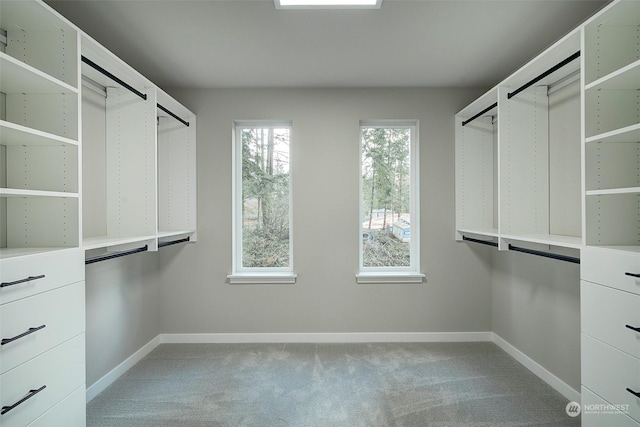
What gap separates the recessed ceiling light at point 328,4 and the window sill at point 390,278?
2.34m

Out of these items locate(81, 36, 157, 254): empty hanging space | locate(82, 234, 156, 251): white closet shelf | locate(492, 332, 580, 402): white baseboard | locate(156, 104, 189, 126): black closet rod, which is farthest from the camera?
locate(156, 104, 189, 126): black closet rod

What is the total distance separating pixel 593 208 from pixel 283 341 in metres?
2.77

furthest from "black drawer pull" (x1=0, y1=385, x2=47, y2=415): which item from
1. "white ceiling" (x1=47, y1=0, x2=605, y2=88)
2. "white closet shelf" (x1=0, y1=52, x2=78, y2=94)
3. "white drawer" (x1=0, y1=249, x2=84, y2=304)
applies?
"white ceiling" (x1=47, y1=0, x2=605, y2=88)

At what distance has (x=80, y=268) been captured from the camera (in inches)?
65.4

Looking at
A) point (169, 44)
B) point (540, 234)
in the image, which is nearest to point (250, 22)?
point (169, 44)

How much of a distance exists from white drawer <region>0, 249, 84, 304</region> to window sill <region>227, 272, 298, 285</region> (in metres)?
1.69

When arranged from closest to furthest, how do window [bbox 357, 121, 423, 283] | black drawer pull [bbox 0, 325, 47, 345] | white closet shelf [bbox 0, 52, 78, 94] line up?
black drawer pull [bbox 0, 325, 47, 345]
white closet shelf [bbox 0, 52, 78, 94]
window [bbox 357, 121, 423, 283]

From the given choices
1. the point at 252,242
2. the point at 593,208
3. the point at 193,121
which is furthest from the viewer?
the point at 252,242

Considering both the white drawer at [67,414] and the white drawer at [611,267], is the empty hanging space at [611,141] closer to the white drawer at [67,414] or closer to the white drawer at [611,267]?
the white drawer at [611,267]

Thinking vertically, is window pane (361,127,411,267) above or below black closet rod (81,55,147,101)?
below

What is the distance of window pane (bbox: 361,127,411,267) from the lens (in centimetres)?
342

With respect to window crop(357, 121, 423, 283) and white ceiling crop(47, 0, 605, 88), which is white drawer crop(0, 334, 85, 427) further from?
window crop(357, 121, 423, 283)

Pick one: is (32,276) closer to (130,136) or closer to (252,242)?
(130,136)

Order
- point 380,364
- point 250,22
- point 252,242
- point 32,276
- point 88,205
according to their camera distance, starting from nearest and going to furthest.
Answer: point 32,276
point 250,22
point 88,205
point 380,364
point 252,242
